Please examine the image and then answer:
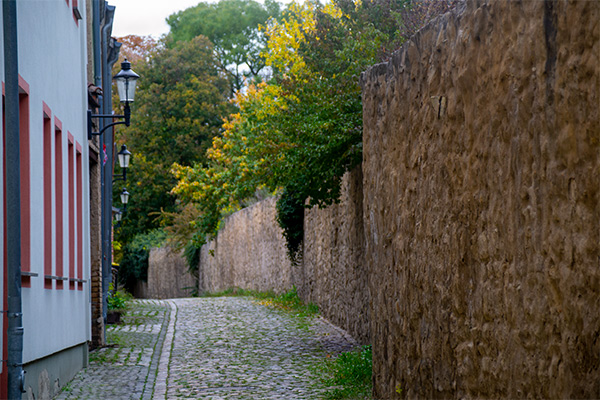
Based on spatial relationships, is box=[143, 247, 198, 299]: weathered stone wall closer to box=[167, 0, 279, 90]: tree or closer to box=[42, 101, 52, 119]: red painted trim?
box=[167, 0, 279, 90]: tree

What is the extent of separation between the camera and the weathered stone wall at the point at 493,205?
4.18 metres

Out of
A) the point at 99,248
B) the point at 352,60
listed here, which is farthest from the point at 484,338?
the point at 99,248

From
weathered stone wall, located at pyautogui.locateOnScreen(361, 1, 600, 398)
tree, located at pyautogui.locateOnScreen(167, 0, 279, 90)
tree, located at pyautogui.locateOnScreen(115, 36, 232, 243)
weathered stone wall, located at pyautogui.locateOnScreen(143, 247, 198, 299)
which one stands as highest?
tree, located at pyautogui.locateOnScreen(167, 0, 279, 90)

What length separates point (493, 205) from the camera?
538cm

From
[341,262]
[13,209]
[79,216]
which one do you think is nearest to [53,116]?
[79,216]

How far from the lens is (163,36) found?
50875 millimetres

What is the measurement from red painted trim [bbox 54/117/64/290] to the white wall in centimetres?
15

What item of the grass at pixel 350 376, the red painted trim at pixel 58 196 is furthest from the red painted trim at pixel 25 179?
the grass at pixel 350 376

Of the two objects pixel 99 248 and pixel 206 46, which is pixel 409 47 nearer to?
pixel 99 248

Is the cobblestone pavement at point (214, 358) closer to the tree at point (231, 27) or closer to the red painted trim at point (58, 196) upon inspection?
the red painted trim at point (58, 196)

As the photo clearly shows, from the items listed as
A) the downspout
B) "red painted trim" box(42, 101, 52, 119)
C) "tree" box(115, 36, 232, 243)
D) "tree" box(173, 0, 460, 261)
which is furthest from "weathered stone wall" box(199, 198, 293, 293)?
the downspout

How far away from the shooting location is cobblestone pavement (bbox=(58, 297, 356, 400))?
9.73 meters

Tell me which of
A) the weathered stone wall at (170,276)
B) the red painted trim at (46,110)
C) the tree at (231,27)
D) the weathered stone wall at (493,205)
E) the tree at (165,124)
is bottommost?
the weathered stone wall at (170,276)

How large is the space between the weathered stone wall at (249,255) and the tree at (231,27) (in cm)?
2110
